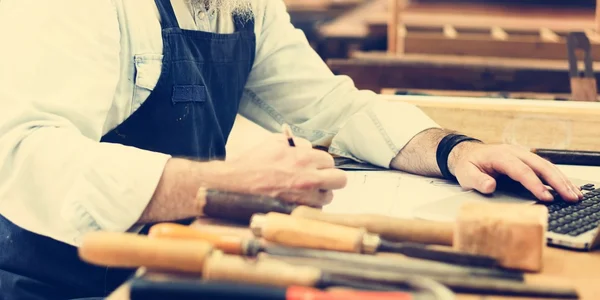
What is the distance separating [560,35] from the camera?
11.8 feet

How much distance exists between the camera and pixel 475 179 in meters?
1.37

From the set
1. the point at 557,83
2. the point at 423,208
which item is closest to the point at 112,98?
the point at 423,208

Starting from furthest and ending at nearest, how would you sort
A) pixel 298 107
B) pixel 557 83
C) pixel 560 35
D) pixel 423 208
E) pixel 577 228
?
pixel 560 35 < pixel 557 83 < pixel 298 107 < pixel 423 208 < pixel 577 228

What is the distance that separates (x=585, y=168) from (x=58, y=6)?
3.41 ft

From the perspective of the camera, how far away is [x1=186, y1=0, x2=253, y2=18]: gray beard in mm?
1575

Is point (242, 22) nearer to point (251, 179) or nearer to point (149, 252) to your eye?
point (251, 179)

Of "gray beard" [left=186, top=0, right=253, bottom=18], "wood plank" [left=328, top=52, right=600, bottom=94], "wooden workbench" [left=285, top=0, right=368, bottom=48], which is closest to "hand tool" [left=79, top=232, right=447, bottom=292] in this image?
"gray beard" [left=186, top=0, right=253, bottom=18]

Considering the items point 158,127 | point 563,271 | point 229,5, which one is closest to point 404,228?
point 563,271

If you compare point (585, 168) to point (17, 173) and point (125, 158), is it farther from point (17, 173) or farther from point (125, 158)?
point (17, 173)

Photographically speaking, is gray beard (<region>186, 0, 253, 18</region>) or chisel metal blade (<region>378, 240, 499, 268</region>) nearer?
chisel metal blade (<region>378, 240, 499, 268</region>)

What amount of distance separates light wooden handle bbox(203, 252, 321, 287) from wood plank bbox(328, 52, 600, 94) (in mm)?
Answer: 1939

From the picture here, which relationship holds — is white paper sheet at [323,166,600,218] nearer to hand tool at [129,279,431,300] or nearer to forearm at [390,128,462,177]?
forearm at [390,128,462,177]

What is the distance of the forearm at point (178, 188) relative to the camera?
114 cm

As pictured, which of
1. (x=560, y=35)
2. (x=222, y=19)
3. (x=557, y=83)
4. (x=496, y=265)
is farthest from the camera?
(x=560, y=35)
